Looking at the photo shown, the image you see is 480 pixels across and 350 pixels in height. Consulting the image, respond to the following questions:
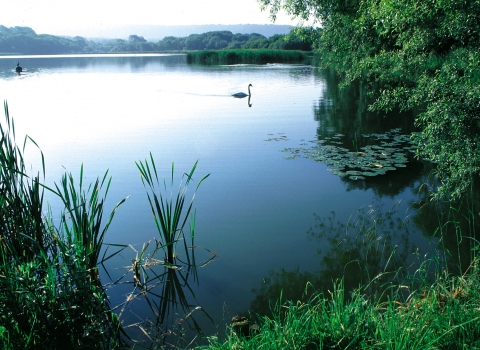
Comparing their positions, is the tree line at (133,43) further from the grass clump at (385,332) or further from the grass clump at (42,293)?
the grass clump at (385,332)

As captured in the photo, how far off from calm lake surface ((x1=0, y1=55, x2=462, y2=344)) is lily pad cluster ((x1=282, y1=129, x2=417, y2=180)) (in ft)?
0.44

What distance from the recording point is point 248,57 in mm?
34688

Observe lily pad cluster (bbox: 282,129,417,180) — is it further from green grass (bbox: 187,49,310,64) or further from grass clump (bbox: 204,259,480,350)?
green grass (bbox: 187,49,310,64)

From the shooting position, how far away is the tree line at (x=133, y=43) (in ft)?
157

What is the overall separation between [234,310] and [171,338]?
1.84 feet

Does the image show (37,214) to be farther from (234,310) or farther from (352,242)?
(352,242)

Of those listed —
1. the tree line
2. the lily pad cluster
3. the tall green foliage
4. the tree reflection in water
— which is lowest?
the tree reflection in water

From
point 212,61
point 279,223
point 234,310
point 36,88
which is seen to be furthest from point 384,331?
point 212,61

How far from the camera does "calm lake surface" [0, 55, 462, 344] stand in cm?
390

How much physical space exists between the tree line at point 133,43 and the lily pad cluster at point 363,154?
32288 mm

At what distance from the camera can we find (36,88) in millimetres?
18141

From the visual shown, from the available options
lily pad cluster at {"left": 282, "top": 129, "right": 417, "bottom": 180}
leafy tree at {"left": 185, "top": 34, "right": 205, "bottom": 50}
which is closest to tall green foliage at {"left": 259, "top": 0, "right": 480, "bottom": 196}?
lily pad cluster at {"left": 282, "top": 129, "right": 417, "bottom": 180}

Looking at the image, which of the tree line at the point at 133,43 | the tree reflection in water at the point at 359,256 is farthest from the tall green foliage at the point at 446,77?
the tree line at the point at 133,43

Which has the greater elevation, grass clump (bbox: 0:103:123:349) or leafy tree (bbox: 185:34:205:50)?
leafy tree (bbox: 185:34:205:50)
